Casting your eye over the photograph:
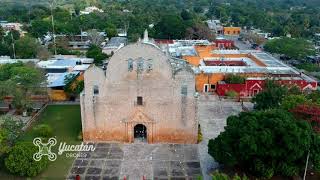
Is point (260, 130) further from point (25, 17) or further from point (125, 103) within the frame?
point (25, 17)

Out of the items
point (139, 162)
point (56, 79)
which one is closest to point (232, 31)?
point (56, 79)

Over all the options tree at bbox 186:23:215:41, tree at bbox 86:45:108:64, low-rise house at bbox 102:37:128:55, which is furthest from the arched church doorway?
tree at bbox 186:23:215:41

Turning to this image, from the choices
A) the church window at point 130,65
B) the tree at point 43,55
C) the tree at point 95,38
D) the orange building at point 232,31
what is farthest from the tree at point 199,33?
the church window at point 130,65

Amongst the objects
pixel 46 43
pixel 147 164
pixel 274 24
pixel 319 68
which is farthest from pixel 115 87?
pixel 274 24

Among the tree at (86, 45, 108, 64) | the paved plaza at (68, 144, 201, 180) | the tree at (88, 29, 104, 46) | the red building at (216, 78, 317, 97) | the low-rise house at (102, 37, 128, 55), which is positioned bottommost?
the paved plaza at (68, 144, 201, 180)

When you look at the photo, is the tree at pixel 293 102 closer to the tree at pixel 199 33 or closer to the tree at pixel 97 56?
the tree at pixel 97 56

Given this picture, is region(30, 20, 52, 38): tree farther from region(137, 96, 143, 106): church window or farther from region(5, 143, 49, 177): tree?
region(5, 143, 49, 177): tree
